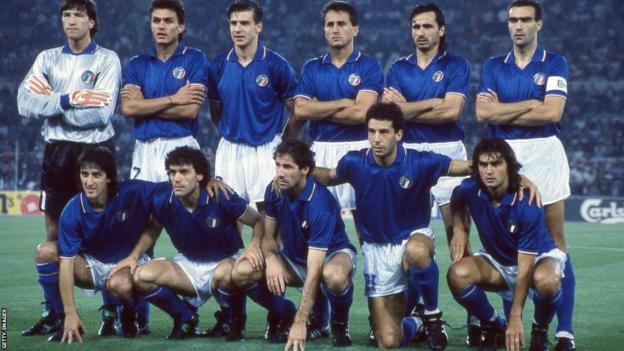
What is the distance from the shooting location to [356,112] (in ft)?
20.5

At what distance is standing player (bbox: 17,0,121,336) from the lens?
6180mm

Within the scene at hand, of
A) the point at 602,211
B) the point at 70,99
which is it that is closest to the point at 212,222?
the point at 70,99

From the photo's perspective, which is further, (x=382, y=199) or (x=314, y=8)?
(x=314, y=8)

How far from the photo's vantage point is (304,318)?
5.29 m

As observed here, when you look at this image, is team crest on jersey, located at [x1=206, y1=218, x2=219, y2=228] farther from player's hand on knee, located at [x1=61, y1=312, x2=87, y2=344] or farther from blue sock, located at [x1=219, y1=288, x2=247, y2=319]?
player's hand on knee, located at [x1=61, y1=312, x2=87, y2=344]

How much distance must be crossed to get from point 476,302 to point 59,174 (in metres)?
2.71

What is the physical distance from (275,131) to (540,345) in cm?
225

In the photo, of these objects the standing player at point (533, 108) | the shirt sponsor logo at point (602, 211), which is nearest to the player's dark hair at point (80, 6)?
the standing player at point (533, 108)

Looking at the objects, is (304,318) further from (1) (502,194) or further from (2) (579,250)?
(2) (579,250)

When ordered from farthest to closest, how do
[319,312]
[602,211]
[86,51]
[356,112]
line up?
1. [602,211]
2. [86,51]
3. [356,112]
4. [319,312]

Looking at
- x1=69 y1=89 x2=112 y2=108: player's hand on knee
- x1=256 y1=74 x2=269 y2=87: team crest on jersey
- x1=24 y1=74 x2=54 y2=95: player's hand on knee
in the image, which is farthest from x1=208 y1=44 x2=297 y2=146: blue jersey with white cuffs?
x1=24 y1=74 x2=54 y2=95: player's hand on knee

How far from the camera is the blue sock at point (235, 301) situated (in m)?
5.85

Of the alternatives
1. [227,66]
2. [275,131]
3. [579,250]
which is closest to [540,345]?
[275,131]

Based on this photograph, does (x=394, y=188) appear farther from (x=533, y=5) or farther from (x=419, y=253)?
(x=533, y=5)
